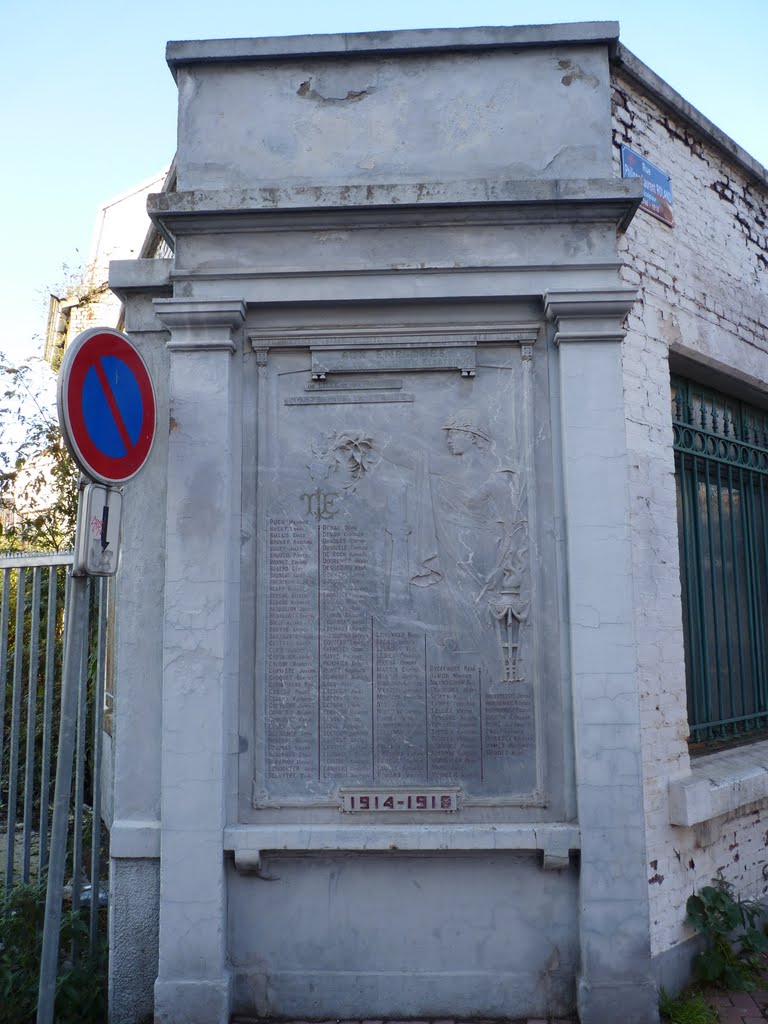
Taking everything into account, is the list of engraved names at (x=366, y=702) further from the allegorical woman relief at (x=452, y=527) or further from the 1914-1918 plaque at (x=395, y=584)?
the allegorical woman relief at (x=452, y=527)

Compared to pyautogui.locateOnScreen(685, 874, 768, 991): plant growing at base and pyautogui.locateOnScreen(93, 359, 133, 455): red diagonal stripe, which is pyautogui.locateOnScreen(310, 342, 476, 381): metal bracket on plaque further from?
pyautogui.locateOnScreen(685, 874, 768, 991): plant growing at base

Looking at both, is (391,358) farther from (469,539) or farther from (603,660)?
(603,660)

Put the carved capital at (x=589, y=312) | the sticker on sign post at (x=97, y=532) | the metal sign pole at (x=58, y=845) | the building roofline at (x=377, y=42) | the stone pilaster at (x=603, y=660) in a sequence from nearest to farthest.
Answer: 1. the metal sign pole at (x=58, y=845)
2. the sticker on sign post at (x=97, y=532)
3. the stone pilaster at (x=603, y=660)
4. the carved capital at (x=589, y=312)
5. the building roofline at (x=377, y=42)

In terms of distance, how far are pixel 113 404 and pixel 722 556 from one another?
176 inches

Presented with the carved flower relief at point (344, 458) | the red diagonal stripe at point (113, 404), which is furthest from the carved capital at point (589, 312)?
the red diagonal stripe at point (113, 404)

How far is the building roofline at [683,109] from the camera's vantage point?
189 inches

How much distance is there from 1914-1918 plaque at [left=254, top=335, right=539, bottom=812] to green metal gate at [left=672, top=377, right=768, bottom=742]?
1828 millimetres

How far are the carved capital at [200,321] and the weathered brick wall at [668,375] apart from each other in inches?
89.6

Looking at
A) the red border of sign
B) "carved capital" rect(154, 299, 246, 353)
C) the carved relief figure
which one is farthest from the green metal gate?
the red border of sign

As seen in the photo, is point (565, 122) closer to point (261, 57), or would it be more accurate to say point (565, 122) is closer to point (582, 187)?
point (582, 187)

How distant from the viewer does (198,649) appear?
3961mm

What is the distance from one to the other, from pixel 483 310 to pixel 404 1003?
11.7ft

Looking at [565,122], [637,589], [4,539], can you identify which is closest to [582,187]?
[565,122]

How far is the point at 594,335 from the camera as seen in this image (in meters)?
4.12
